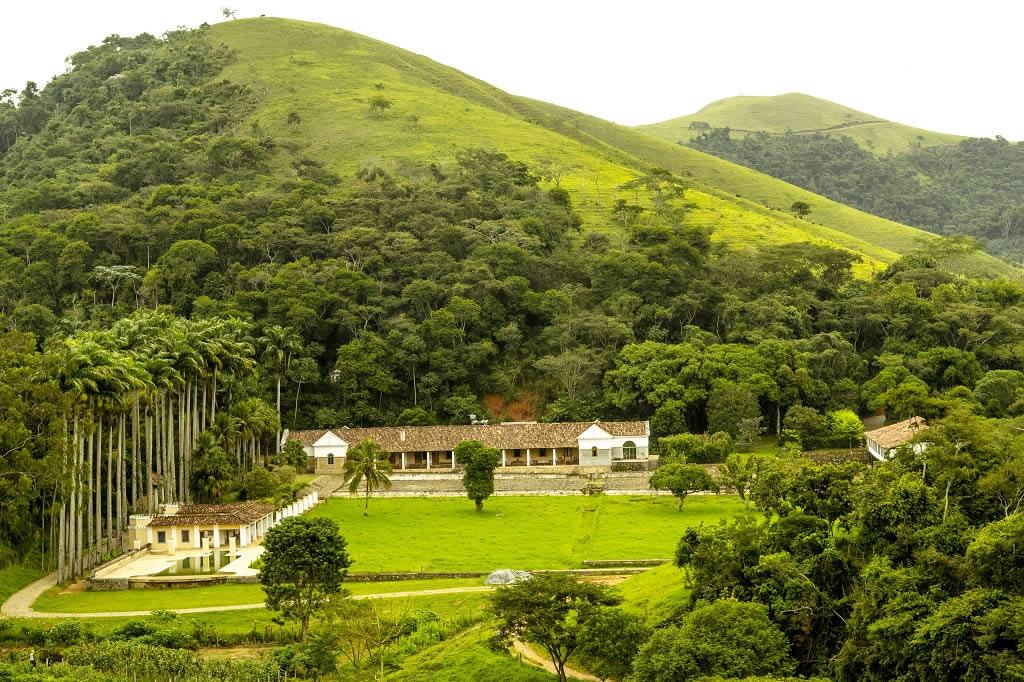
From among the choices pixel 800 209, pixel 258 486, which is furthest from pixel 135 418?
pixel 800 209

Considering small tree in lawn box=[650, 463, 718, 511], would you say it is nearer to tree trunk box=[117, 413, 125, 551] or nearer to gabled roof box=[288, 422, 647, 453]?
gabled roof box=[288, 422, 647, 453]

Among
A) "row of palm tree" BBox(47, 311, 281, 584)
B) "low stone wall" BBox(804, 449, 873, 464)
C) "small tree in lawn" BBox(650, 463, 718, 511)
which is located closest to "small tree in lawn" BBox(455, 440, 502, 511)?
"small tree in lawn" BBox(650, 463, 718, 511)

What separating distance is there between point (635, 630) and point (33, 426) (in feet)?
98.8

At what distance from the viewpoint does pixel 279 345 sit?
268 feet

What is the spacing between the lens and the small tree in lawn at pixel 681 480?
2382 inches

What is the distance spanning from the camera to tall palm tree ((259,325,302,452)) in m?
80.1

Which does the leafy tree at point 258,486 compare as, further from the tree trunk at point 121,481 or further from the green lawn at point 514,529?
the tree trunk at point 121,481

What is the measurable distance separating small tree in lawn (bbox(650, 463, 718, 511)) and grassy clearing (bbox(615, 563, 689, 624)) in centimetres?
1518

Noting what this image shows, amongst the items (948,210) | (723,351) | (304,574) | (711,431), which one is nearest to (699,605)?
(304,574)

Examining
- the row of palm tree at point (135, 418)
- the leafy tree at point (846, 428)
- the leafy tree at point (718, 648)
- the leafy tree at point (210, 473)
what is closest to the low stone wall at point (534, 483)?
the leafy tree at point (210, 473)

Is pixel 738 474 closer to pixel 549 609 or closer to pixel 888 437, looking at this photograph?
pixel 888 437

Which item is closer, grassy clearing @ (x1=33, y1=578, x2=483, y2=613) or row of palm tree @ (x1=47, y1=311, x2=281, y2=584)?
grassy clearing @ (x1=33, y1=578, x2=483, y2=613)

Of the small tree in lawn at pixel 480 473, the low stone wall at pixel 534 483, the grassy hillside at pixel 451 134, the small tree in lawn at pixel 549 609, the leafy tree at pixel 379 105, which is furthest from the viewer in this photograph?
the leafy tree at pixel 379 105

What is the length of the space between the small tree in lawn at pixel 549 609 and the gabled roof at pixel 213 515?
2557cm
